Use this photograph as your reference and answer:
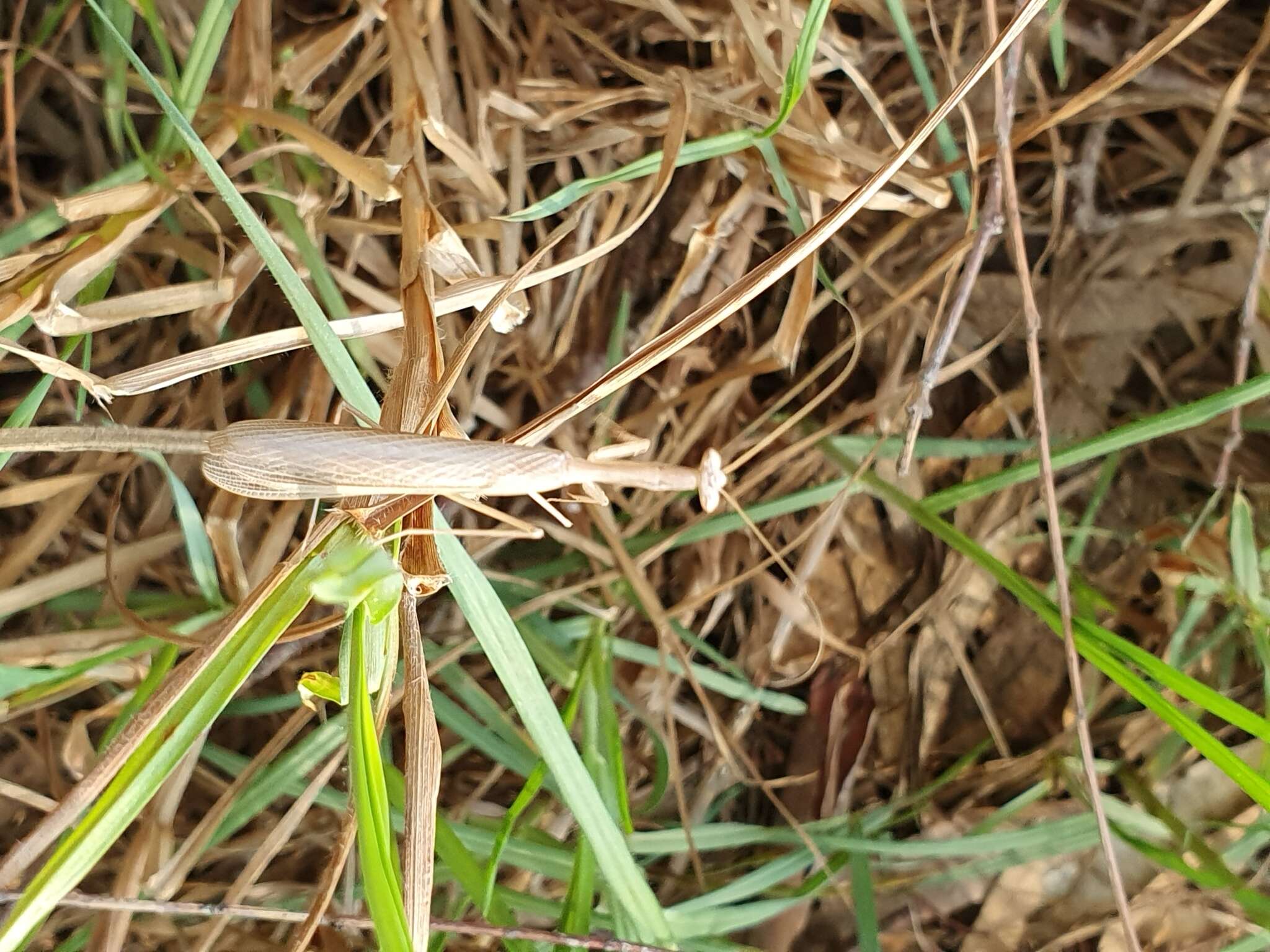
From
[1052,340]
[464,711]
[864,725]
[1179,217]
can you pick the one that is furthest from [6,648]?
[1179,217]

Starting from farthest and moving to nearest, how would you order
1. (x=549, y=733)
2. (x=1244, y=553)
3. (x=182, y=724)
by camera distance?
(x=1244, y=553) < (x=549, y=733) < (x=182, y=724)

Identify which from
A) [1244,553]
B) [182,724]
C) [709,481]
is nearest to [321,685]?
[182,724]

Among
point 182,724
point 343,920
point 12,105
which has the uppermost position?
point 12,105

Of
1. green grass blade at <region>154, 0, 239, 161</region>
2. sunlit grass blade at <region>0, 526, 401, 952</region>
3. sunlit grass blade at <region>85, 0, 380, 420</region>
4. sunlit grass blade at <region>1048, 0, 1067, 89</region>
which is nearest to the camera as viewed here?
sunlit grass blade at <region>0, 526, 401, 952</region>

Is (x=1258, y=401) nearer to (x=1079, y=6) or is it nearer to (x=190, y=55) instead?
(x=1079, y=6)

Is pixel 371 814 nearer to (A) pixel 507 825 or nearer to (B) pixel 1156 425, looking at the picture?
(A) pixel 507 825

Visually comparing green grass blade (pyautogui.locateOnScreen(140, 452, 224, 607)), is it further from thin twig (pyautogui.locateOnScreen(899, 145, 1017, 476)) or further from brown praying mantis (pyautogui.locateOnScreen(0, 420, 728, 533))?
thin twig (pyautogui.locateOnScreen(899, 145, 1017, 476))

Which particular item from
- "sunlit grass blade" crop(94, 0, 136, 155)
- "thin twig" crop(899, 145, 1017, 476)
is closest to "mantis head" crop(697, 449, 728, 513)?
"thin twig" crop(899, 145, 1017, 476)

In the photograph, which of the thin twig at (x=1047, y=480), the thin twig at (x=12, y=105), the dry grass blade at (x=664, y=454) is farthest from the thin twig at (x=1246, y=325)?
the thin twig at (x=12, y=105)
